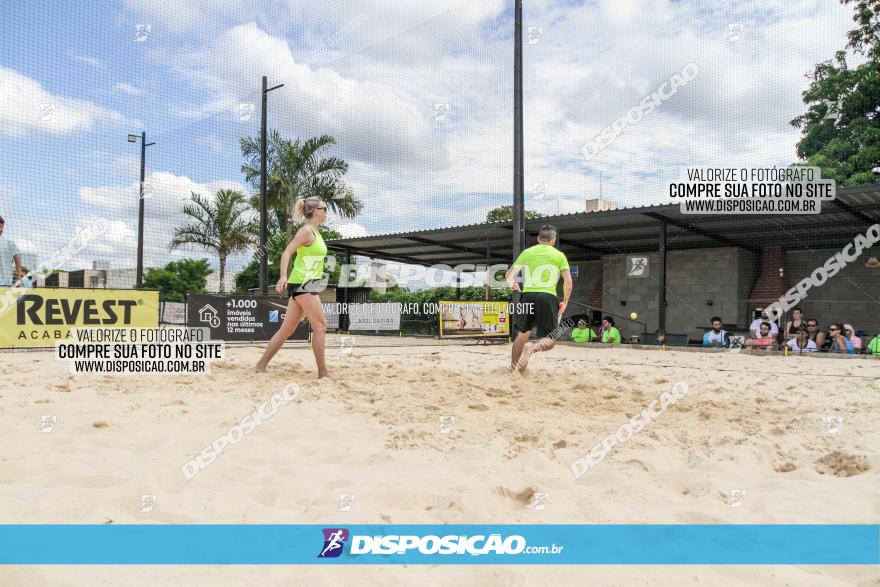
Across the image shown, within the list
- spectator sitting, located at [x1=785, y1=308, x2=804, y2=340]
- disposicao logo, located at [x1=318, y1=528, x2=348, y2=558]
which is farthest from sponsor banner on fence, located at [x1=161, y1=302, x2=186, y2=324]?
disposicao logo, located at [x1=318, y1=528, x2=348, y2=558]

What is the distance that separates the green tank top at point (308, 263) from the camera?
477 centimetres

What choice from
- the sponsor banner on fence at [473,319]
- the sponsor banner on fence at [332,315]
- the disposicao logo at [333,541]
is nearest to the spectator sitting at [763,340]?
the sponsor banner on fence at [473,319]

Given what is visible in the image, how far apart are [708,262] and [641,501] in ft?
58.5

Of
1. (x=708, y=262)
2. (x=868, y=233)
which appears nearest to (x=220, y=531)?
(x=868, y=233)

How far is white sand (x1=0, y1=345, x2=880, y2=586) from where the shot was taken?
5.68 ft

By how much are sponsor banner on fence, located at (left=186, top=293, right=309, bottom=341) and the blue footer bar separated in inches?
372

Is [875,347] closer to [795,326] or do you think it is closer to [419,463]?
[795,326]

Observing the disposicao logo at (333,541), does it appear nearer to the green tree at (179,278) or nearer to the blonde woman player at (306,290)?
the blonde woman player at (306,290)

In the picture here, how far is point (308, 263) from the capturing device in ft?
15.7

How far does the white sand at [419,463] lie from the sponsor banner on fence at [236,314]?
20.7 ft

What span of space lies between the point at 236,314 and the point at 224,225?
12882mm

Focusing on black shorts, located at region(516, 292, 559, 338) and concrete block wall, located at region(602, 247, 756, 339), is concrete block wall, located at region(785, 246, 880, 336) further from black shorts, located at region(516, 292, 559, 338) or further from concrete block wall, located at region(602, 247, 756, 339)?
black shorts, located at region(516, 292, 559, 338)

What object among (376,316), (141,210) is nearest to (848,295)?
(376,316)

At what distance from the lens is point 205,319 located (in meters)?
10.7
